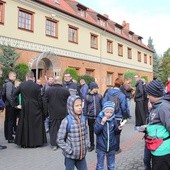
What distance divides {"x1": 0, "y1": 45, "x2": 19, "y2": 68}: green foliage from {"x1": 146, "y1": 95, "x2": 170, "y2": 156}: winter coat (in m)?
16.3

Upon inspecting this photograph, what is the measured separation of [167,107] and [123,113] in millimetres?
3873

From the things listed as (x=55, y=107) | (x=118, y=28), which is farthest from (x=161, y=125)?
(x=118, y=28)

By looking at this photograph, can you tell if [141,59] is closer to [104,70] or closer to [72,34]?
[104,70]

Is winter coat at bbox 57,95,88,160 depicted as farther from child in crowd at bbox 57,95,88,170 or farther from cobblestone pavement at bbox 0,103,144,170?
cobblestone pavement at bbox 0,103,144,170

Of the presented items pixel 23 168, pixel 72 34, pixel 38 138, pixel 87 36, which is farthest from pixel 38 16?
pixel 23 168

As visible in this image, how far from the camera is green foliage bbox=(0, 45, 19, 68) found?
19577mm

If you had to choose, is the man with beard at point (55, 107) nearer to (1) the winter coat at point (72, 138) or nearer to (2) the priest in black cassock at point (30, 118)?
(2) the priest in black cassock at point (30, 118)

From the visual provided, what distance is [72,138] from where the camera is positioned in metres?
4.75

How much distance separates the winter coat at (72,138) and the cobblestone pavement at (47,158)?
200 cm

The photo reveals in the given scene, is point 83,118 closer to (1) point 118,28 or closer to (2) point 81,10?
(2) point 81,10

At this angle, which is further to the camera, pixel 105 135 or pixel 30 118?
pixel 30 118

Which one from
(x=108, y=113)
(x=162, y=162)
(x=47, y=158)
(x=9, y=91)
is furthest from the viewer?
(x=9, y=91)

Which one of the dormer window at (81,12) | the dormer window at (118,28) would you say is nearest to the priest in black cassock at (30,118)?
the dormer window at (81,12)

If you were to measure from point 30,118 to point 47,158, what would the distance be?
1.60m
